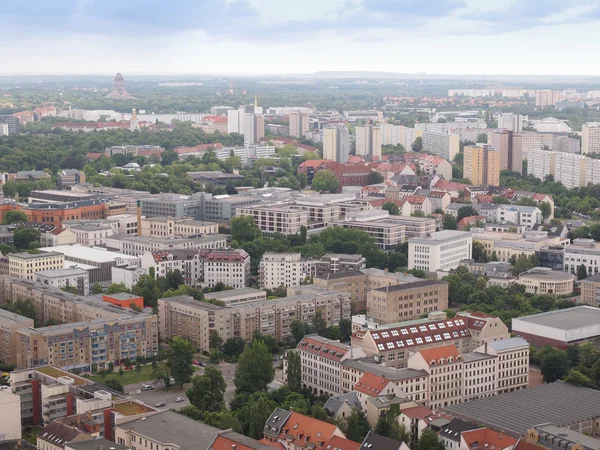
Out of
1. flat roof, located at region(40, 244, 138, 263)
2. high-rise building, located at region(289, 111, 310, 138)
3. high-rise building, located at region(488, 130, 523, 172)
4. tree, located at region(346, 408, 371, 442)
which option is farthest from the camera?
high-rise building, located at region(289, 111, 310, 138)

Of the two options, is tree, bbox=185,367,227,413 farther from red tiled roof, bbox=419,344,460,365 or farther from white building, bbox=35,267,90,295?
white building, bbox=35,267,90,295

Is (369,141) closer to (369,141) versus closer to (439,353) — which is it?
(369,141)

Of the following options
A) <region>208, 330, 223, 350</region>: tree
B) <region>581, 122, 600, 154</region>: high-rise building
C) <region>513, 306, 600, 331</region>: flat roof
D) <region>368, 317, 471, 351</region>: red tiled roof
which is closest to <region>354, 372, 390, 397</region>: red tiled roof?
<region>368, 317, 471, 351</region>: red tiled roof

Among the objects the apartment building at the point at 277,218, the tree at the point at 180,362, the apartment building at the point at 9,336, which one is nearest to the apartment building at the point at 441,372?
the tree at the point at 180,362

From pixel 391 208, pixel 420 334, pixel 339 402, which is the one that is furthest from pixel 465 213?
pixel 339 402

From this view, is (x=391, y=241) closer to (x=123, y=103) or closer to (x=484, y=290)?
(x=484, y=290)

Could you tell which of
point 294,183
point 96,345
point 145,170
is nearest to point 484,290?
point 96,345
